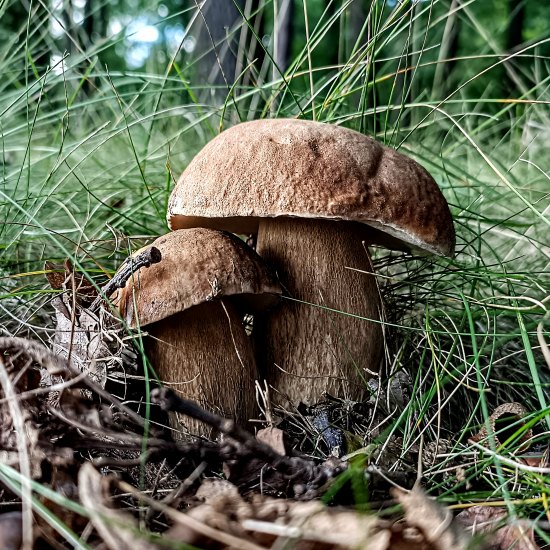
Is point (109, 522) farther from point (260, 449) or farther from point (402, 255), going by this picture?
point (402, 255)

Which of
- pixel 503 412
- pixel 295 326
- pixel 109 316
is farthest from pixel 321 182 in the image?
pixel 503 412

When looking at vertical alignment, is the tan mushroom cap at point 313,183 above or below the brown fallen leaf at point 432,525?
above

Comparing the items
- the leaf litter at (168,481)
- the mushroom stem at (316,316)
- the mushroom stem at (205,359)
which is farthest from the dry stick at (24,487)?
the mushroom stem at (316,316)

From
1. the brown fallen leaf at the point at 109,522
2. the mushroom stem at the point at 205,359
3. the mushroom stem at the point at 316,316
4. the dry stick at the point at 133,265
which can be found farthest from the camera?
the mushroom stem at the point at 316,316

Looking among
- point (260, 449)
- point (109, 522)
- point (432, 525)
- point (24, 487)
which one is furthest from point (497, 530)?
point (24, 487)

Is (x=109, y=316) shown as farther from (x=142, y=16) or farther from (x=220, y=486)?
(x=142, y=16)

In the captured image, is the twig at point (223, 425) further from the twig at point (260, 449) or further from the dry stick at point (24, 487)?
the dry stick at point (24, 487)
